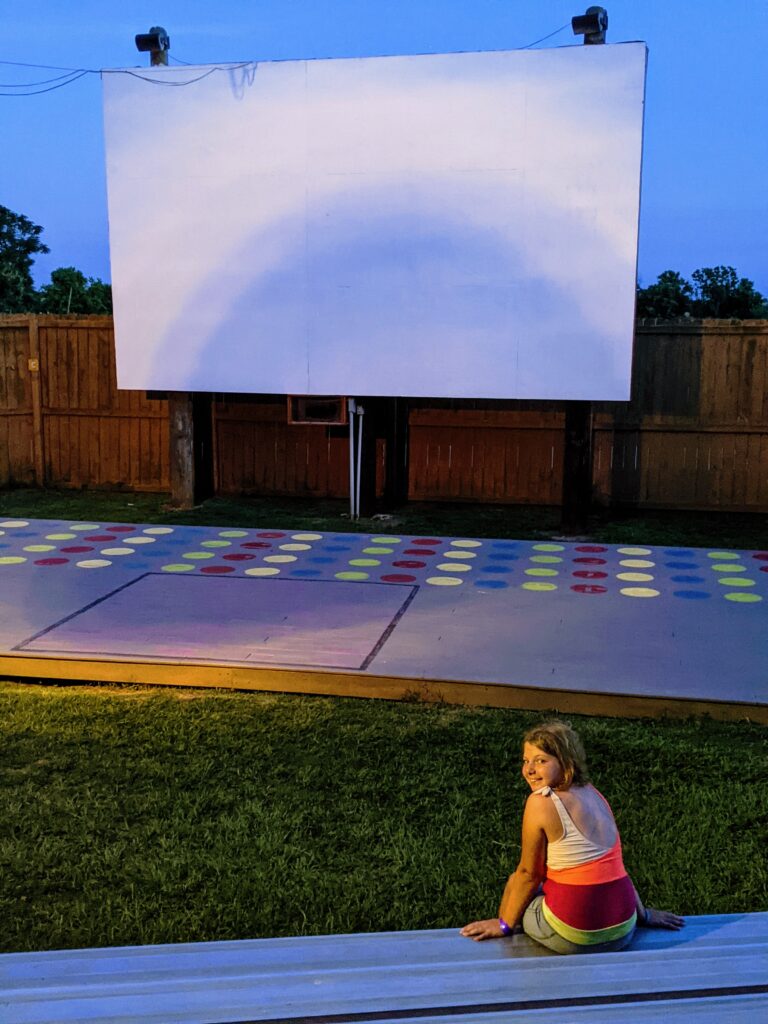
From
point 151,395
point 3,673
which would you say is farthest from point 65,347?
point 3,673

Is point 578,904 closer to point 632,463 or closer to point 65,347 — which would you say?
point 632,463

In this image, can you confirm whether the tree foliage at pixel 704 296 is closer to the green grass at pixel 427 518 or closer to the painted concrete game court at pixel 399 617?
the green grass at pixel 427 518

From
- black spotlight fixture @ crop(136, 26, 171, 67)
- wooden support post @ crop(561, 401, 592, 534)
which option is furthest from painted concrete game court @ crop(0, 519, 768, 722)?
black spotlight fixture @ crop(136, 26, 171, 67)

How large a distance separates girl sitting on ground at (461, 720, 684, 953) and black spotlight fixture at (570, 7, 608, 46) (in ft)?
Answer: 20.4

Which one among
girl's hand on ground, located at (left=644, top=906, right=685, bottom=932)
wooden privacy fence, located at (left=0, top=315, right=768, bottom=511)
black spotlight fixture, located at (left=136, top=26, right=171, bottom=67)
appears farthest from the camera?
wooden privacy fence, located at (left=0, top=315, right=768, bottom=511)

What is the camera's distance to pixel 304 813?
9.99ft

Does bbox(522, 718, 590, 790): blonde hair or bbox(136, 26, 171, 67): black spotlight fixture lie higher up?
bbox(136, 26, 171, 67): black spotlight fixture

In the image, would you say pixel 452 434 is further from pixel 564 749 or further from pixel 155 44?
pixel 564 749

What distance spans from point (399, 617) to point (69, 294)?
15.4 m

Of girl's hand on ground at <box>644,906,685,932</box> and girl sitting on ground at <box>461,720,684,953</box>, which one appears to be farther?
girl's hand on ground at <box>644,906,685,932</box>

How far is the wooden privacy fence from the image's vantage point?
27.7 feet

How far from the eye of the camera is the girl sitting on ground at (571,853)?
2.03 metres

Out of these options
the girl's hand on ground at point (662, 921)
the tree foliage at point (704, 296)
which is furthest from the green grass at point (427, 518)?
the tree foliage at point (704, 296)

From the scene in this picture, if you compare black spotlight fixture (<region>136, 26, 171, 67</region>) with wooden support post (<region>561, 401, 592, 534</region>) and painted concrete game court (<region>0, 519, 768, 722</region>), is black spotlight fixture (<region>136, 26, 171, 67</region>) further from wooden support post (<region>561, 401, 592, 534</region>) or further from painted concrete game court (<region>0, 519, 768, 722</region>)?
wooden support post (<region>561, 401, 592, 534</region>)
